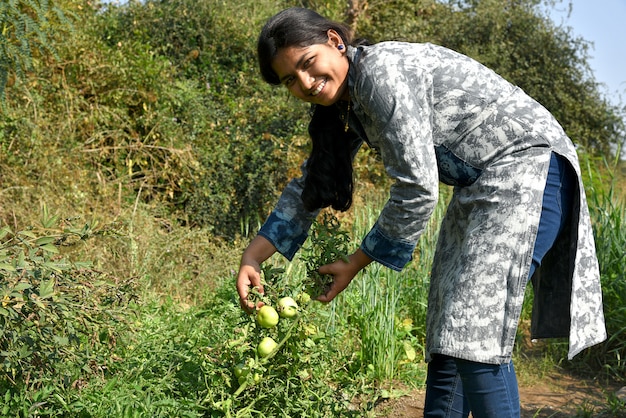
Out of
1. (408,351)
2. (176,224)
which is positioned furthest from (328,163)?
(176,224)

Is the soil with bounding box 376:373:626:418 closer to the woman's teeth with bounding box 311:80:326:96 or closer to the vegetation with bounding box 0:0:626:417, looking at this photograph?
the vegetation with bounding box 0:0:626:417

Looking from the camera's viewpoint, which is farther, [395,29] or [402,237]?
[395,29]

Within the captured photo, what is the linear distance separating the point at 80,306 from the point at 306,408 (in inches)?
29.9

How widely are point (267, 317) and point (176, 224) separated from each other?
3757mm

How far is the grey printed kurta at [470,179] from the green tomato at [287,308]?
30cm

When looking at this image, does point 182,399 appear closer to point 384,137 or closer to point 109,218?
point 384,137

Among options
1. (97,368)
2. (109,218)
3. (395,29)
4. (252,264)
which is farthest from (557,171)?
(395,29)

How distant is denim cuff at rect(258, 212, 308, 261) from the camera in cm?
229

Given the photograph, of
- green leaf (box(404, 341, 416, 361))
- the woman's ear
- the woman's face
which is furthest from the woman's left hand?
green leaf (box(404, 341, 416, 361))

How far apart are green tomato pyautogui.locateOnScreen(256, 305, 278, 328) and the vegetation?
0.10 m

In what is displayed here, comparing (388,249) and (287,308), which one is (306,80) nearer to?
(388,249)

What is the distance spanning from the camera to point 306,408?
234 cm

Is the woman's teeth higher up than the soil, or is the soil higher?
the woman's teeth

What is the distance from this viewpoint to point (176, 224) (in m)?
5.73
